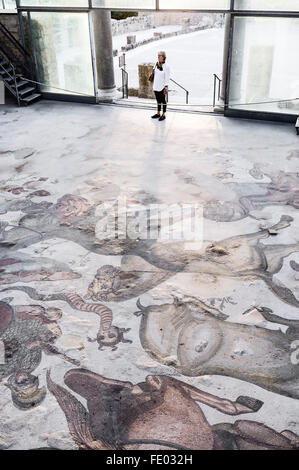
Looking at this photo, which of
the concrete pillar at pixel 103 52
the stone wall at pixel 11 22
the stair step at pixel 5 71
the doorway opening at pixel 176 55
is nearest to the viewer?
the concrete pillar at pixel 103 52

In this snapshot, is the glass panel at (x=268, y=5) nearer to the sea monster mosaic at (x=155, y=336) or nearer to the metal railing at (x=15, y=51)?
the sea monster mosaic at (x=155, y=336)

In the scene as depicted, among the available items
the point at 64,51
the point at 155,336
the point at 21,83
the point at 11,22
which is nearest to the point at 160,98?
the point at 64,51

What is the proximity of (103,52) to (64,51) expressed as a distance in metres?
1.07

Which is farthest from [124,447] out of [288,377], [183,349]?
[288,377]

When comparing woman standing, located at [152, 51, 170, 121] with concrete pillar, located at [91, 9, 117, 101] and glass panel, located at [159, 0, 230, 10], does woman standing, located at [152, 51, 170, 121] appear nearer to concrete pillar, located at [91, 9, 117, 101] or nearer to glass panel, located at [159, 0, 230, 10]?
glass panel, located at [159, 0, 230, 10]

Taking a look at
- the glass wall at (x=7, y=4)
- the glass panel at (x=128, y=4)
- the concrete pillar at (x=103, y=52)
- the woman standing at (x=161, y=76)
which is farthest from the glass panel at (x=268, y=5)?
the glass wall at (x=7, y=4)

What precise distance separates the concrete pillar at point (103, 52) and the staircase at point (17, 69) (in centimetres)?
195

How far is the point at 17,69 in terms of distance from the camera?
12.3 m

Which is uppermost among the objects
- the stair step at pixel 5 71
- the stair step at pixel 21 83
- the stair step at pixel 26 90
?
the stair step at pixel 5 71

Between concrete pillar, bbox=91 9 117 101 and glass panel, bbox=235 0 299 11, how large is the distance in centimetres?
353

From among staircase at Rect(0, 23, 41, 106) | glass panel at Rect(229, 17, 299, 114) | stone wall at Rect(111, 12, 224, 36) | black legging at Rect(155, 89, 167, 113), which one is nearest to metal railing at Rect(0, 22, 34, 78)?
staircase at Rect(0, 23, 41, 106)

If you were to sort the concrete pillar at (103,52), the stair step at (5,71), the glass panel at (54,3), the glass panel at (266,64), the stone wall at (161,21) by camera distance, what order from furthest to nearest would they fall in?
the stone wall at (161,21) → the stair step at (5,71) → the concrete pillar at (103,52) → the glass panel at (54,3) → the glass panel at (266,64)

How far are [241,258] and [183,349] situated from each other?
1774 millimetres

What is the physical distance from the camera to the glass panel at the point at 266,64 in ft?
31.1
